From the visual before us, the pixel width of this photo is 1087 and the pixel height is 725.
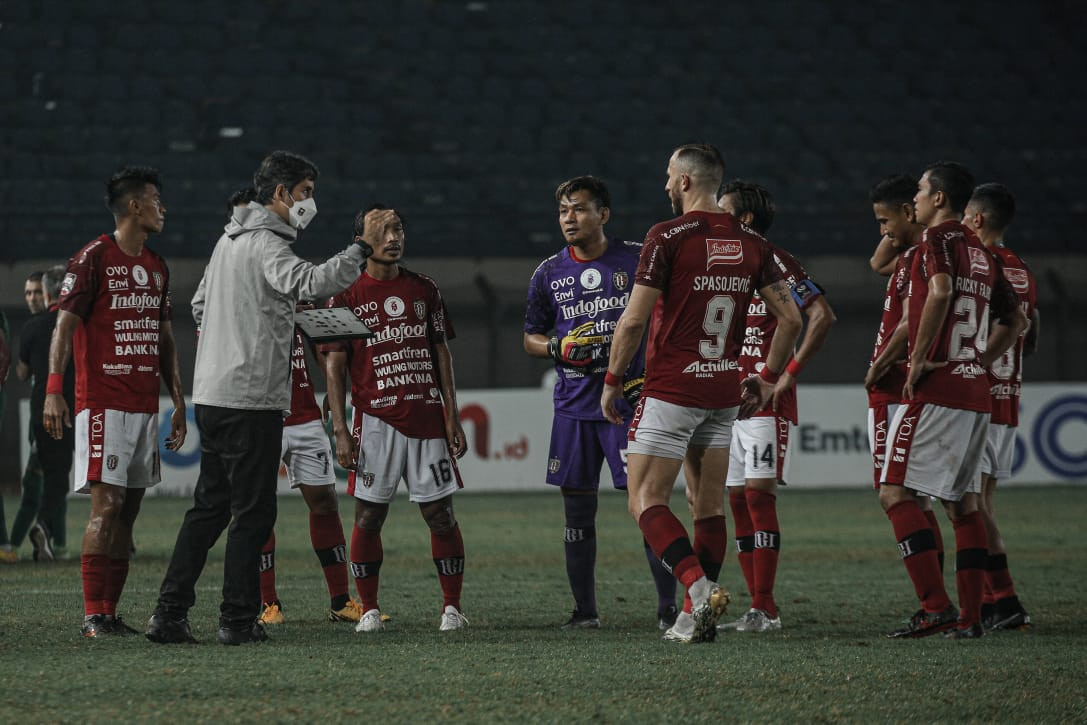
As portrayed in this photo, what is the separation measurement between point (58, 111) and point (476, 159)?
6.40 m

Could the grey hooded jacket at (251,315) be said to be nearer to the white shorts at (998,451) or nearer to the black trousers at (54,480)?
the white shorts at (998,451)

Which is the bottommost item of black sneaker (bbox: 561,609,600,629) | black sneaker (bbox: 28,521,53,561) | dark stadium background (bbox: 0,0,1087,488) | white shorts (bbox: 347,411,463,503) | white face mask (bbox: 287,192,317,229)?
black sneaker (bbox: 561,609,600,629)

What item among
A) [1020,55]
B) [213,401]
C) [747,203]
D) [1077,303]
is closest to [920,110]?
[1020,55]

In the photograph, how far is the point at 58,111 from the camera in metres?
21.6

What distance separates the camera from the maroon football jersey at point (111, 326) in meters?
6.25

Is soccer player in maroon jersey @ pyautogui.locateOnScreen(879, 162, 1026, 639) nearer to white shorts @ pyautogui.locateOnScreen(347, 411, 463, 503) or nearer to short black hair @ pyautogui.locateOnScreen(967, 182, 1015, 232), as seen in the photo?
short black hair @ pyautogui.locateOnScreen(967, 182, 1015, 232)

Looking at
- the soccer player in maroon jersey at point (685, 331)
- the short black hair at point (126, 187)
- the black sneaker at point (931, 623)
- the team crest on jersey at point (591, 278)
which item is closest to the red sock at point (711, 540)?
the soccer player in maroon jersey at point (685, 331)

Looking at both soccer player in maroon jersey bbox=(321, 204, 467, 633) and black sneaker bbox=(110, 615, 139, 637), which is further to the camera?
soccer player in maroon jersey bbox=(321, 204, 467, 633)

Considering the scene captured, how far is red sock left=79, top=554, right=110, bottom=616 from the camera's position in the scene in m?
6.05

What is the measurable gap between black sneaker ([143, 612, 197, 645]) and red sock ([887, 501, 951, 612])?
2.98m

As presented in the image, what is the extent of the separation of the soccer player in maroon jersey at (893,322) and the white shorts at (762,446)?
478mm

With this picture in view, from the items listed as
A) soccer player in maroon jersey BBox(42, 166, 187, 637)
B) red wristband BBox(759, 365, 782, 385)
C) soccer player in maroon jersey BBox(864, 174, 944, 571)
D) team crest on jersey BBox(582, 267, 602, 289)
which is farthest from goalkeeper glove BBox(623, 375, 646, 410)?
soccer player in maroon jersey BBox(42, 166, 187, 637)

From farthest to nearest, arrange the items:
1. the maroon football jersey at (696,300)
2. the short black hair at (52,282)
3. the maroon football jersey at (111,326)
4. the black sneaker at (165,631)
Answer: the short black hair at (52,282) < the maroon football jersey at (111,326) < the maroon football jersey at (696,300) < the black sneaker at (165,631)

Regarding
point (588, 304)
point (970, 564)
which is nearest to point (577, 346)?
point (588, 304)
